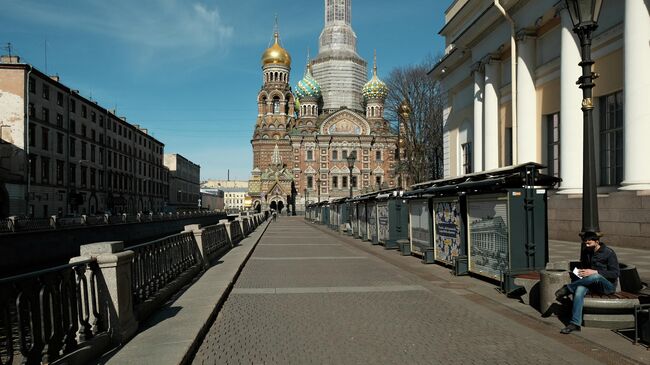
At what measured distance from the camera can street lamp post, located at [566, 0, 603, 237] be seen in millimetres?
8195

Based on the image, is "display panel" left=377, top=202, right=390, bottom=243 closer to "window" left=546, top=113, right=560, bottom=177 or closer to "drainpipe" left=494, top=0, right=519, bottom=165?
"drainpipe" left=494, top=0, right=519, bottom=165

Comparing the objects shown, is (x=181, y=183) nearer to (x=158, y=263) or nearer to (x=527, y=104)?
(x=527, y=104)

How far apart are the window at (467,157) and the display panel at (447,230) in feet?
66.6

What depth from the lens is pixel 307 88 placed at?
313 feet

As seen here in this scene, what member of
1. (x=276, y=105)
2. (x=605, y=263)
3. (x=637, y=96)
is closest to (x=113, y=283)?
(x=605, y=263)

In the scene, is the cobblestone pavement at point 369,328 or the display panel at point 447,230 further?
the display panel at point 447,230

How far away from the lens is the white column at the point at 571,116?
20.6 m

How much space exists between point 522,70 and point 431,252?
530 inches

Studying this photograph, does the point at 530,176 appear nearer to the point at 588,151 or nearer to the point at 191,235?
the point at 588,151

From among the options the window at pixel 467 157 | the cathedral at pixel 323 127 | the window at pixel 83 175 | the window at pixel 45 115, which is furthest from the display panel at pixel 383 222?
the cathedral at pixel 323 127

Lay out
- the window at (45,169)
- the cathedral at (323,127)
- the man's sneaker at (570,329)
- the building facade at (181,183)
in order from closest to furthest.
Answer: the man's sneaker at (570,329) < the window at (45,169) < the cathedral at (323,127) < the building facade at (181,183)

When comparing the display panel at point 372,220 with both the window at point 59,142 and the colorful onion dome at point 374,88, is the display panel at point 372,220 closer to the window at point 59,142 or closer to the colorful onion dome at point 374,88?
the window at point 59,142

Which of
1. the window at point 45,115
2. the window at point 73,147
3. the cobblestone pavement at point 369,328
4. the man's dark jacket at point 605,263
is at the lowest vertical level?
the cobblestone pavement at point 369,328

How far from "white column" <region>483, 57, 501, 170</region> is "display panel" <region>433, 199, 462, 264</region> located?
600 inches
